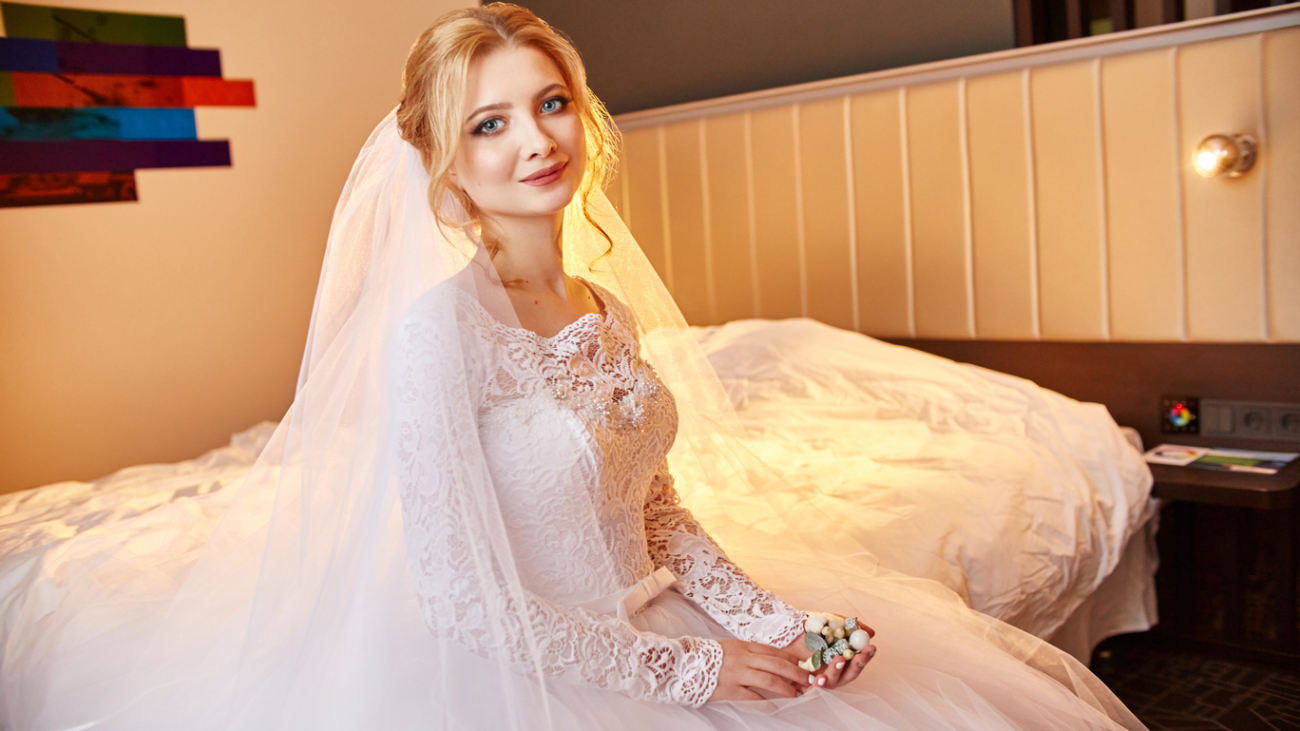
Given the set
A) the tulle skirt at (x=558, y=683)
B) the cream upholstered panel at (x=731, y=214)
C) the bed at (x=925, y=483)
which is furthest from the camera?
the cream upholstered panel at (x=731, y=214)

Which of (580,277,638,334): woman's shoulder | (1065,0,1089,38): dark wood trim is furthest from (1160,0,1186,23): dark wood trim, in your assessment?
(580,277,638,334): woman's shoulder

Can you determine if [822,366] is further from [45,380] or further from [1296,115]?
[45,380]

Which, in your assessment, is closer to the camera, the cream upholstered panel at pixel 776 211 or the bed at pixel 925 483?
the bed at pixel 925 483

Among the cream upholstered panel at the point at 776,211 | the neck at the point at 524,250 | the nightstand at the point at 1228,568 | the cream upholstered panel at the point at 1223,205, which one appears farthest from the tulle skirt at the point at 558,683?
the cream upholstered panel at the point at 776,211

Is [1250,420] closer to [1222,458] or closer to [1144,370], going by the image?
[1222,458]

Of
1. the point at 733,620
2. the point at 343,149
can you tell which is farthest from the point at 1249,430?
the point at 343,149

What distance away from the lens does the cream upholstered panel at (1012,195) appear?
2.46 meters

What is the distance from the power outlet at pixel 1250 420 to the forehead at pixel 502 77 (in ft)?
7.38

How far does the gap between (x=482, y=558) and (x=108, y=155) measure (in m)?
2.85

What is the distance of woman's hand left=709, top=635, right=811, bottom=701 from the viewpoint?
1.16m

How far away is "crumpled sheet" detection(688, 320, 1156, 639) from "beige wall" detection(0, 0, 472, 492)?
69.7 inches

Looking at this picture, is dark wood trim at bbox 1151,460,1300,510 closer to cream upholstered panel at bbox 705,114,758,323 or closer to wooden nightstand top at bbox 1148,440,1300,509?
wooden nightstand top at bbox 1148,440,1300,509

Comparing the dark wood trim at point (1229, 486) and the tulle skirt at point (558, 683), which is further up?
the tulle skirt at point (558, 683)

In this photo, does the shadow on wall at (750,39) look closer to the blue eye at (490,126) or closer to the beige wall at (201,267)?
the beige wall at (201,267)
